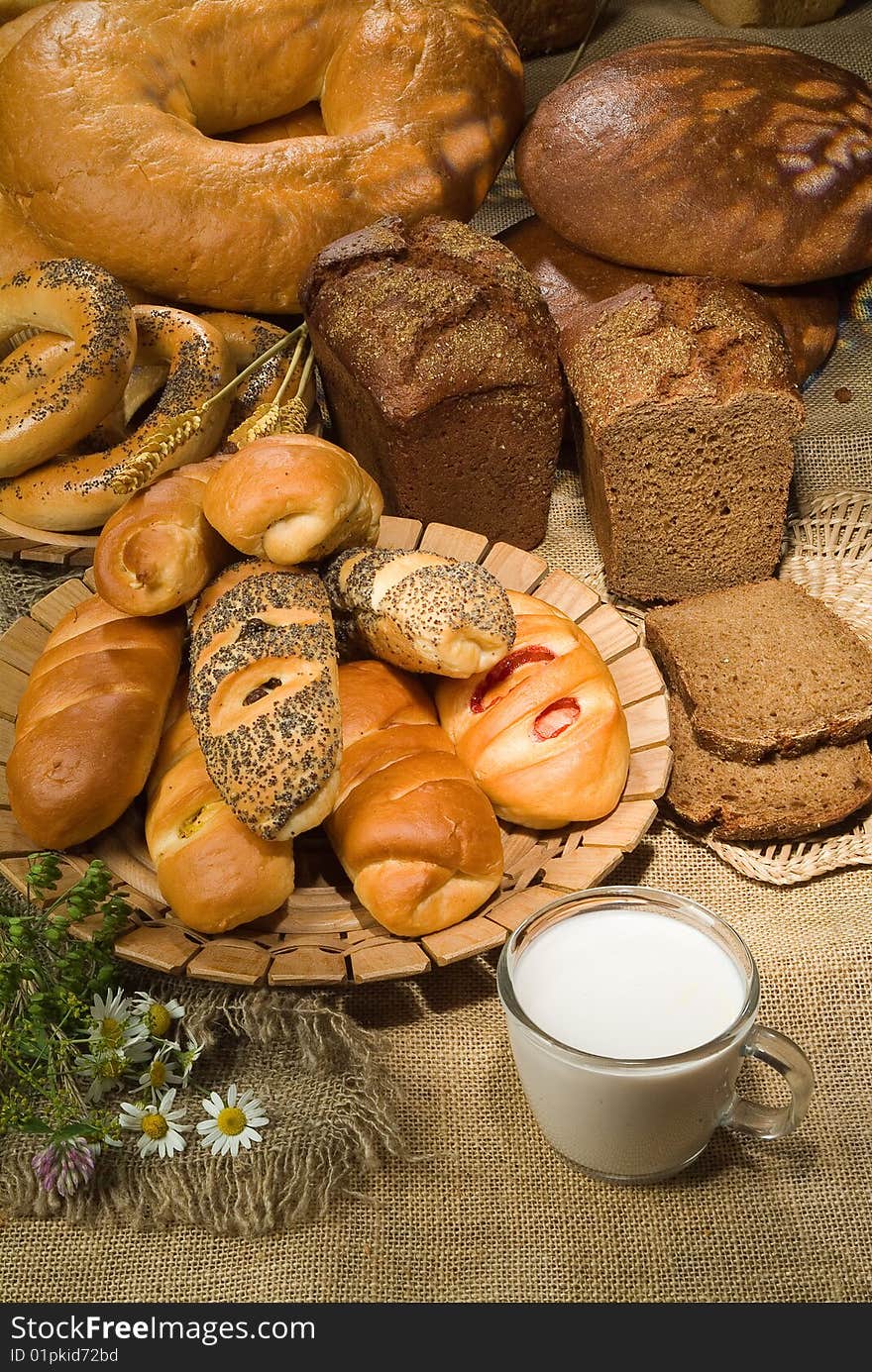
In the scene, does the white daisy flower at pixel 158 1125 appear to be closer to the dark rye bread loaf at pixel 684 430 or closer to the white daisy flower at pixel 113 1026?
the white daisy flower at pixel 113 1026

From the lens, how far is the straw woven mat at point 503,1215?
5.21 feet

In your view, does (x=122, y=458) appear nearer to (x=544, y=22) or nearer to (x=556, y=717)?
(x=556, y=717)

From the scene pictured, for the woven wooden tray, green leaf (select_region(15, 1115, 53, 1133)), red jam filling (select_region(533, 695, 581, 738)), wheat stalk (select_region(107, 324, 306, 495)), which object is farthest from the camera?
wheat stalk (select_region(107, 324, 306, 495))

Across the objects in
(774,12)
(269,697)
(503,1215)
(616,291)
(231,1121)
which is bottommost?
(503,1215)

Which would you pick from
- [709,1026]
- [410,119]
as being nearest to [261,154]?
[410,119]

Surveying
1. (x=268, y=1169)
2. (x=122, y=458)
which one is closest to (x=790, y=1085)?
(x=268, y=1169)

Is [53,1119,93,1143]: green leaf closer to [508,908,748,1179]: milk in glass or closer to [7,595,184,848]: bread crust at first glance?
[7,595,184,848]: bread crust

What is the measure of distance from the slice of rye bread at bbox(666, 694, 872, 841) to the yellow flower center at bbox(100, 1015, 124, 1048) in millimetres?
1052

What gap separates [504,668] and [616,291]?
125 cm

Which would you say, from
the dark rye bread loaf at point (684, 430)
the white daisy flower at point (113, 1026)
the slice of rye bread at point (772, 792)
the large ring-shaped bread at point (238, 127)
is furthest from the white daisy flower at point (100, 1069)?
the large ring-shaped bread at point (238, 127)

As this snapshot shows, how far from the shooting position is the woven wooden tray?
1.72 meters

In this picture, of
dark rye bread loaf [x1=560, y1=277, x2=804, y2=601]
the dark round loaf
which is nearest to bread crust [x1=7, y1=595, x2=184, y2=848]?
dark rye bread loaf [x1=560, y1=277, x2=804, y2=601]

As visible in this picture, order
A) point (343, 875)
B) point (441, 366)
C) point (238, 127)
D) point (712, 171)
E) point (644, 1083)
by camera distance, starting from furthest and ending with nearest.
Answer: point (238, 127), point (712, 171), point (441, 366), point (343, 875), point (644, 1083)

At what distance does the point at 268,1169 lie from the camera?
1.65 metres
